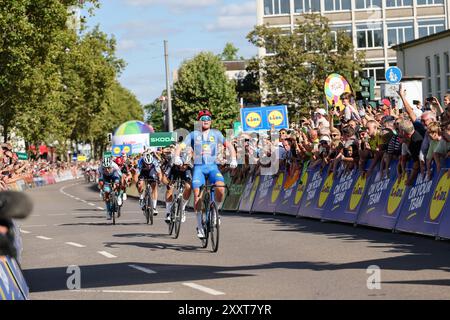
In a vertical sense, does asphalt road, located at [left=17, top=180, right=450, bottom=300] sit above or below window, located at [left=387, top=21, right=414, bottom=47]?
below

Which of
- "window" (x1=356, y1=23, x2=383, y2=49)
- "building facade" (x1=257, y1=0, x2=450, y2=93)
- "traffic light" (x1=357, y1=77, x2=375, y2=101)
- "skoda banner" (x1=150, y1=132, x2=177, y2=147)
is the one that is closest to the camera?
"traffic light" (x1=357, y1=77, x2=375, y2=101)

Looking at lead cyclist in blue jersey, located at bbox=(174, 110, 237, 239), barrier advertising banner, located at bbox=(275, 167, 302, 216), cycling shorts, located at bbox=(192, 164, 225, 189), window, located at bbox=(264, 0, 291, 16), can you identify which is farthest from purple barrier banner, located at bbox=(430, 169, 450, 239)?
window, located at bbox=(264, 0, 291, 16)

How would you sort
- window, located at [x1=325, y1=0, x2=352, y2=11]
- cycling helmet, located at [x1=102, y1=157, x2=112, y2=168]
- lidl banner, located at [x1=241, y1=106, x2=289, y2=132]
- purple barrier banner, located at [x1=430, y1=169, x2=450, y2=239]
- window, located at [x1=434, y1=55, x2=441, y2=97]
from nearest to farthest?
1. purple barrier banner, located at [x1=430, y1=169, x2=450, y2=239]
2. cycling helmet, located at [x1=102, y1=157, x2=112, y2=168]
3. lidl banner, located at [x1=241, y1=106, x2=289, y2=132]
4. window, located at [x1=434, y1=55, x2=441, y2=97]
5. window, located at [x1=325, y1=0, x2=352, y2=11]

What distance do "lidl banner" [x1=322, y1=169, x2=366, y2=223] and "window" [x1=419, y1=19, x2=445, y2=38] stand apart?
82.1 m

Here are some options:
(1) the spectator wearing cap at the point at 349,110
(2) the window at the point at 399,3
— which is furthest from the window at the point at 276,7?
(1) the spectator wearing cap at the point at 349,110

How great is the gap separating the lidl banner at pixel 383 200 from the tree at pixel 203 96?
7039 cm

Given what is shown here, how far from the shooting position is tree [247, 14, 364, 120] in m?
67.6

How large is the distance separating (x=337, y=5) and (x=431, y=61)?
36.0m

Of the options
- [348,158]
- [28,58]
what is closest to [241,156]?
[348,158]

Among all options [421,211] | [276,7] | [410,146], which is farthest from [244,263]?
[276,7]

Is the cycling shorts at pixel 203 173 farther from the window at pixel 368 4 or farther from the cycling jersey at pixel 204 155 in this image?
the window at pixel 368 4

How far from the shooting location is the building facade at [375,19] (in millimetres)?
100375

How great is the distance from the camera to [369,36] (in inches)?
4058

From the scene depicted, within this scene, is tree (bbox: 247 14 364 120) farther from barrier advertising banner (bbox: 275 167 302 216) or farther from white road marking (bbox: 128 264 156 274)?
white road marking (bbox: 128 264 156 274)
